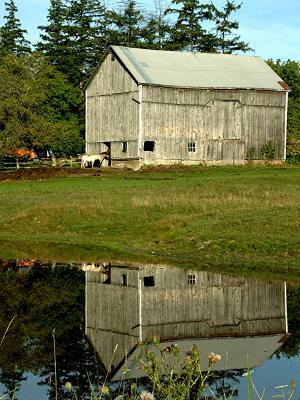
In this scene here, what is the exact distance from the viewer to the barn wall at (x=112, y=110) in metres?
60.6

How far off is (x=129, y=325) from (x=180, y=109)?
1844 inches

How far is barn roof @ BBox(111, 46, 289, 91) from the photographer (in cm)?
6091

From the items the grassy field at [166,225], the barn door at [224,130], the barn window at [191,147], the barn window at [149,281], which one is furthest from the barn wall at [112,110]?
the barn window at [149,281]

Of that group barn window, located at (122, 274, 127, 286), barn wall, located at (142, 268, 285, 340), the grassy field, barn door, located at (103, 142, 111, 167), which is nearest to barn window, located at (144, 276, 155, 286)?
barn wall, located at (142, 268, 285, 340)

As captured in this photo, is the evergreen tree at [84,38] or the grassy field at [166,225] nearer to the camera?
the grassy field at [166,225]

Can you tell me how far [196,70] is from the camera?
2500 inches

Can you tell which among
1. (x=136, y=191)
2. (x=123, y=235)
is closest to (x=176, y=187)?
(x=136, y=191)

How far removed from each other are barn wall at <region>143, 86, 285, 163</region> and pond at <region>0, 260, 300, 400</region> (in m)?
37.3

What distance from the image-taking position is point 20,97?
221 ft

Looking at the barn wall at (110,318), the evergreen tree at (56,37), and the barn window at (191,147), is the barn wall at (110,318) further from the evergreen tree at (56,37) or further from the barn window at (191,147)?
the evergreen tree at (56,37)

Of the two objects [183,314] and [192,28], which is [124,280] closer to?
[183,314]

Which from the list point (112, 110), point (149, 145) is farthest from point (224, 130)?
point (112, 110)

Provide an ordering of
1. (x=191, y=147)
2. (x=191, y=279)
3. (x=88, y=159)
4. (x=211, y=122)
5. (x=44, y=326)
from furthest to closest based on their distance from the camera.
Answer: (x=88, y=159), (x=211, y=122), (x=191, y=147), (x=191, y=279), (x=44, y=326)

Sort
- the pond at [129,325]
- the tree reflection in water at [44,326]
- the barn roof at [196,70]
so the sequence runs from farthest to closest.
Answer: the barn roof at [196,70]
the tree reflection in water at [44,326]
the pond at [129,325]
